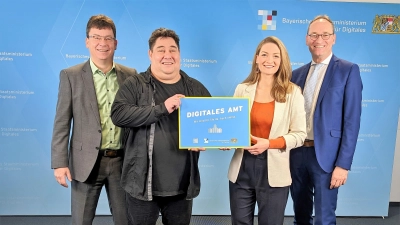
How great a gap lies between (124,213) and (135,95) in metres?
0.91

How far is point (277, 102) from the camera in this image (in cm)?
194

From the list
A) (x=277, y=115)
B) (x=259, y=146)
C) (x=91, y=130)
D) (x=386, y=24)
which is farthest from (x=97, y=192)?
(x=386, y=24)

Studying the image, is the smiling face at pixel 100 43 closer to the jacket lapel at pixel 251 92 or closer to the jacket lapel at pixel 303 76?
the jacket lapel at pixel 251 92

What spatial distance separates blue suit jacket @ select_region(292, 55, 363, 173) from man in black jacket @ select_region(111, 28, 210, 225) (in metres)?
0.96

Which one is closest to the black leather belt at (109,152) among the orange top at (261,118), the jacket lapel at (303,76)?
the orange top at (261,118)

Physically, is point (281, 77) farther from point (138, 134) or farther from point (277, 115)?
point (138, 134)

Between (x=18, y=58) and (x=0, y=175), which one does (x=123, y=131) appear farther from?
(x=0, y=175)

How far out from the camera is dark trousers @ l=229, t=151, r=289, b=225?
6.40 ft

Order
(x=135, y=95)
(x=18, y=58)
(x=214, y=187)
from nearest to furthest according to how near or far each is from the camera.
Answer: (x=135, y=95) → (x=18, y=58) → (x=214, y=187)

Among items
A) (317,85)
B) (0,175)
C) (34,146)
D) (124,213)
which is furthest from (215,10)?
(0,175)

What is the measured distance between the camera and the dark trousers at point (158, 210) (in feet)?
6.21

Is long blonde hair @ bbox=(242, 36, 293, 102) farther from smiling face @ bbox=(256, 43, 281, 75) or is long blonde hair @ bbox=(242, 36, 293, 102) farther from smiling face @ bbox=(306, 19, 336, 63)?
smiling face @ bbox=(306, 19, 336, 63)

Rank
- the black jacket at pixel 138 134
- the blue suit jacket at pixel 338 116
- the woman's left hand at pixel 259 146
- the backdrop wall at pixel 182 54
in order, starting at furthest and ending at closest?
the backdrop wall at pixel 182 54 → the blue suit jacket at pixel 338 116 → the woman's left hand at pixel 259 146 → the black jacket at pixel 138 134

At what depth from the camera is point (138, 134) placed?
6.07 feet
